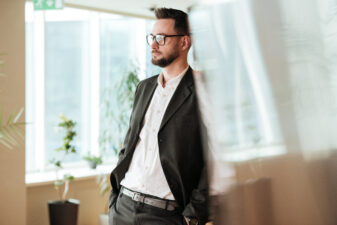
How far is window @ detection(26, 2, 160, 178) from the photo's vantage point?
16.3 feet

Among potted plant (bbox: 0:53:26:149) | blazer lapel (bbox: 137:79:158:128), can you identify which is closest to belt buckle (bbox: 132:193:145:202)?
blazer lapel (bbox: 137:79:158:128)

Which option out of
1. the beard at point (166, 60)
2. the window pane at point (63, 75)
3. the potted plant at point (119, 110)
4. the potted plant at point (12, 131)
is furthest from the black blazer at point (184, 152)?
the window pane at point (63, 75)

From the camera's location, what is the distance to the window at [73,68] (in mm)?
4965

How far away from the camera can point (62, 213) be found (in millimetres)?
4227

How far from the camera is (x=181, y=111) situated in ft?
5.68

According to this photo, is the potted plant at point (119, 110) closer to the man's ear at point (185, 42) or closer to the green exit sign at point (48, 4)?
the green exit sign at point (48, 4)

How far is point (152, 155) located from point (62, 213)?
2734 millimetres

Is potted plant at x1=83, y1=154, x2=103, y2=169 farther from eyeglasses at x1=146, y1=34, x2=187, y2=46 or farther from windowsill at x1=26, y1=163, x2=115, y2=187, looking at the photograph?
eyeglasses at x1=146, y1=34, x2=187, y2=46

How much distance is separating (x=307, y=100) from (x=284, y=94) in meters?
0.03

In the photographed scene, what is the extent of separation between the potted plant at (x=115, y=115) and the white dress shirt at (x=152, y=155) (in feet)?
9.40

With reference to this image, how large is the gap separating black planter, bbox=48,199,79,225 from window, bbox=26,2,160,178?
2.75ft

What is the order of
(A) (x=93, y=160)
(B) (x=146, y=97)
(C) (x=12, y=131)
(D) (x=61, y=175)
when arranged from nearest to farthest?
(B) (x=146, y=97) → (C) (x=12, y=131) → (D) (x=61, y=175) → (A) (x=93, y=160)

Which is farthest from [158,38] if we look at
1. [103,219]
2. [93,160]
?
[93,160]

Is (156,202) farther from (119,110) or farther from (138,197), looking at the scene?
(119,110)
